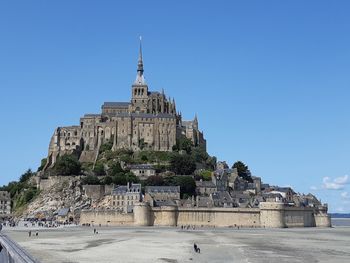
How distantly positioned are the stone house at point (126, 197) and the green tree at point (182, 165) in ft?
37.5

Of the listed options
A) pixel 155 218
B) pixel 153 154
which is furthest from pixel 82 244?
pixel 153 154

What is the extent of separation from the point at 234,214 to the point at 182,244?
31.9 m

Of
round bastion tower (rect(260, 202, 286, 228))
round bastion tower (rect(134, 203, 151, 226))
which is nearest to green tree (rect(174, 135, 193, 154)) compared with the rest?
round bastion tower (rect(260, 202, 286, 228))

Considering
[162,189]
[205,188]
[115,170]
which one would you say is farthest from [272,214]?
[115,170]

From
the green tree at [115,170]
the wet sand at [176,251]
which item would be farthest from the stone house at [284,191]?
the wet sand at [176,251]

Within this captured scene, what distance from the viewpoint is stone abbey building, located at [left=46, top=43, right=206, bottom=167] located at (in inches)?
3974

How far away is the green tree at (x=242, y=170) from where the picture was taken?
103m

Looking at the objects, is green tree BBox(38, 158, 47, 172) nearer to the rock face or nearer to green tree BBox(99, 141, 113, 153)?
green tree BBox(99, 141, 113, 153)

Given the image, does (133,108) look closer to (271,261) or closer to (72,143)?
(72,143)

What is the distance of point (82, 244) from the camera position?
44312mm

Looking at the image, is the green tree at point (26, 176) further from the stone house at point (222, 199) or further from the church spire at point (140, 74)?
the stone house at point (222, 199)

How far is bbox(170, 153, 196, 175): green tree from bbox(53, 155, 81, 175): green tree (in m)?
16.0

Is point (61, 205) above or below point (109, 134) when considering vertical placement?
below

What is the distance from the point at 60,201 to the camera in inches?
3386
